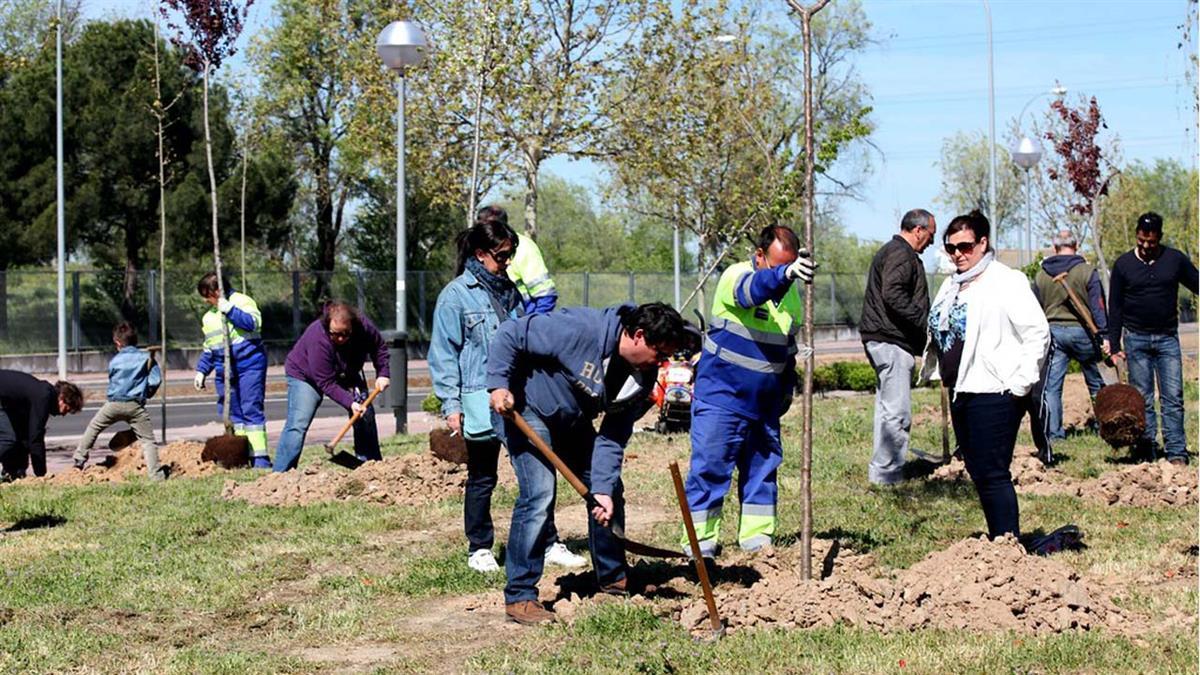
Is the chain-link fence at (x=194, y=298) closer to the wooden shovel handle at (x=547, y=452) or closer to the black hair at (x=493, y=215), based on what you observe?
the black hair at (x=493, y=215)

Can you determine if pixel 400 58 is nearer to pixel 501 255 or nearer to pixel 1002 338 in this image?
pixel 501 255

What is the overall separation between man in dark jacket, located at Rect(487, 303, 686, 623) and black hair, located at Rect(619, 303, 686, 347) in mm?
31

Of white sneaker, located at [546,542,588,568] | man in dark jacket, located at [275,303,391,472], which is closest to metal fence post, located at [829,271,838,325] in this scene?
man in dark jacket, located at [275,303,391,472]

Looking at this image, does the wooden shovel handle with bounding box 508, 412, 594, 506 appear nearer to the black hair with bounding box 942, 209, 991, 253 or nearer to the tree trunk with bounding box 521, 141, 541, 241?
the black hair with bounding box 942, 209, 991, 253

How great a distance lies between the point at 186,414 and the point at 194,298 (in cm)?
1147

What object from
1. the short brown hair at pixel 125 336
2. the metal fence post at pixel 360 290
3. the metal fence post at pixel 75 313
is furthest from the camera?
the metal fence post at pixel 360 290

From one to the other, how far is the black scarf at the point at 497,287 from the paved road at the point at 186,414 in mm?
11617

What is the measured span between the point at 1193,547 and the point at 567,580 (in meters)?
3.35

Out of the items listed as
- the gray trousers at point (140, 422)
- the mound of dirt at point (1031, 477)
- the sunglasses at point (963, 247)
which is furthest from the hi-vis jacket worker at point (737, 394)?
the gray trousers at point (140, 422)

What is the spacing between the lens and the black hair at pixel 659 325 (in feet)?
20.4

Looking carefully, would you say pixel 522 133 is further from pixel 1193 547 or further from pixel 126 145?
pixel 1193 547

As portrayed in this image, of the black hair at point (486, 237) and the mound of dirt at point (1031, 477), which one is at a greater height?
the black hair at point (486, 237)

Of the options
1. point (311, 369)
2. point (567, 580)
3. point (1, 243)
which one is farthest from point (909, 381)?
point (1, 243)

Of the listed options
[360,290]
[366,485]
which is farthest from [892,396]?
→ [360,290]
